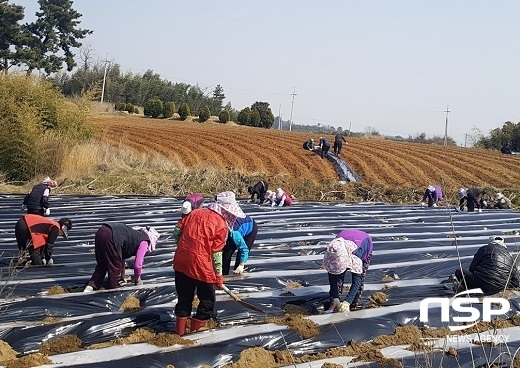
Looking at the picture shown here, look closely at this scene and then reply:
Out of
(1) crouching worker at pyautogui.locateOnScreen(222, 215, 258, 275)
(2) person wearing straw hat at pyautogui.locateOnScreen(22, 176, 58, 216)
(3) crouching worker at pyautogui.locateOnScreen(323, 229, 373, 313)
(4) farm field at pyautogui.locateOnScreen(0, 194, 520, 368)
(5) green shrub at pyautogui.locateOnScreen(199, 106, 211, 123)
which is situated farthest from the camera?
(5) green shrub at pyautogui.locateOnScreen(199, 106, 211, 123)

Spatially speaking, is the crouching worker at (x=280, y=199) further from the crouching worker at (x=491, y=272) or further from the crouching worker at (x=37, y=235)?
the crouching worker at (x=491, y=272)

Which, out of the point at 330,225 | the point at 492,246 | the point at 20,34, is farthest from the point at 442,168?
the point at 20,34

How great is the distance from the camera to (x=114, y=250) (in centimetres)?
536

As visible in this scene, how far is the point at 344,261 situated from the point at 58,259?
12.3ft

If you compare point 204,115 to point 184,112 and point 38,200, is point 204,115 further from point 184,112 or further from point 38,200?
point 38,200

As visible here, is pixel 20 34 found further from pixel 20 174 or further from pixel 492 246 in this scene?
pixel 492 246

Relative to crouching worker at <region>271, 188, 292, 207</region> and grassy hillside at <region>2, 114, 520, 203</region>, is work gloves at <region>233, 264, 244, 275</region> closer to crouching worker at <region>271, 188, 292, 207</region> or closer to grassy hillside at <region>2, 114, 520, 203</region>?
crouching worker at <region>271, 188, 292, 207</region>

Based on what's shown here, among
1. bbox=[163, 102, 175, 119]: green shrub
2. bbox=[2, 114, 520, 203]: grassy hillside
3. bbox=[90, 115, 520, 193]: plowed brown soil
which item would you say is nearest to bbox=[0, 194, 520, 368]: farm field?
bbox=[2, 114, 520, 203]: grassy hillside

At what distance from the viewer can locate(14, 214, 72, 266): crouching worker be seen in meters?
6.31

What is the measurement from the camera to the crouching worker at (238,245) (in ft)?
20.4

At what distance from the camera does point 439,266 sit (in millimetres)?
6879

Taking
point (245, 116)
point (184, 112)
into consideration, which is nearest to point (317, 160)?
point (184, 112)

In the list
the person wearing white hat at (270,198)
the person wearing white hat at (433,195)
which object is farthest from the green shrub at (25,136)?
the person wearing white hat at (433,195)

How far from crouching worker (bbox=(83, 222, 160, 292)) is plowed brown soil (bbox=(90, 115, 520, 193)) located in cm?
1304
